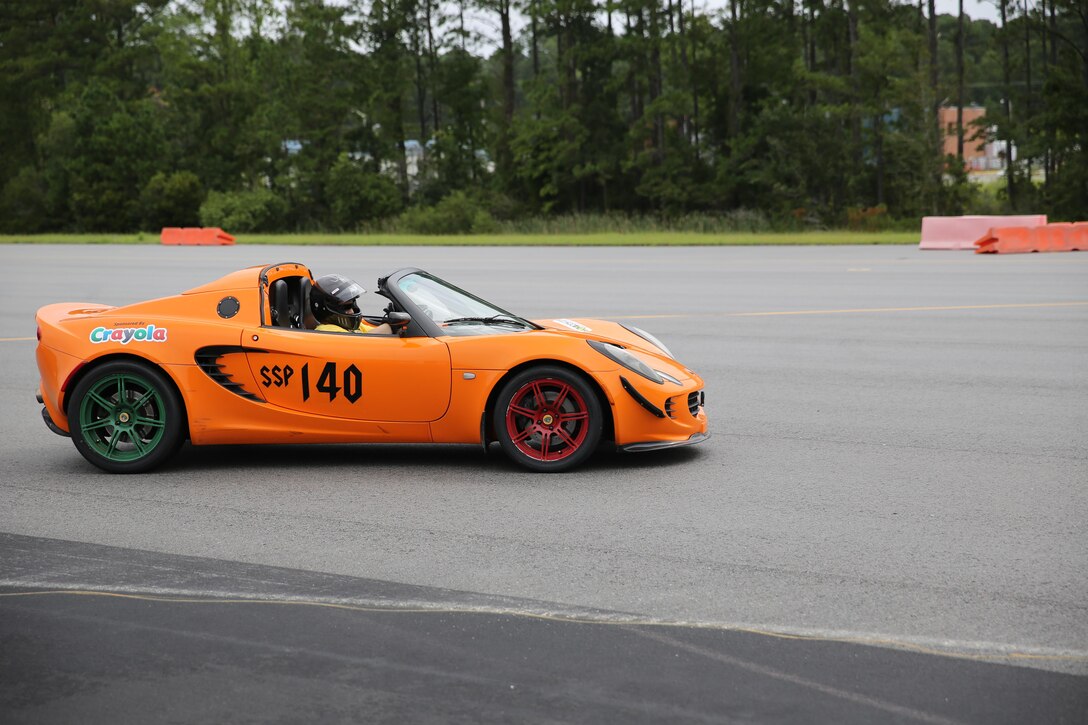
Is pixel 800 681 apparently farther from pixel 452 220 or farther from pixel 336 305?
pixel 452 220

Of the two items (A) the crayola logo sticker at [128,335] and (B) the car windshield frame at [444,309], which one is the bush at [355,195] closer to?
(B) the car windshield frame at [444,309]

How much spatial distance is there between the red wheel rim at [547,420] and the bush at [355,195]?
57.9m

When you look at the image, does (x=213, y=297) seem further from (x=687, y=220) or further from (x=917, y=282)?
(x=687, y=220)

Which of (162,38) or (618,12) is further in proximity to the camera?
(162,38)

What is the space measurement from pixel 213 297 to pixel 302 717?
4265 mm

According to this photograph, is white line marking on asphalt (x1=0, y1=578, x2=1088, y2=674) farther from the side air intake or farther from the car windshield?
the car windshield

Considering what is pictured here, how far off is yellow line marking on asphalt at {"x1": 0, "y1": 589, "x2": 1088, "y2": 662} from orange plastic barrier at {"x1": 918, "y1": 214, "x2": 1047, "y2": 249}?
26719mm

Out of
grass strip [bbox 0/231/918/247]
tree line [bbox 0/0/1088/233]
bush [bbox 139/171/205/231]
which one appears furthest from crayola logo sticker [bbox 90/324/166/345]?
bush [bbox 139/171/205/231]

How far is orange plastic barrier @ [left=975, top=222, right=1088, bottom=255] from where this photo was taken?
27516 millimetres

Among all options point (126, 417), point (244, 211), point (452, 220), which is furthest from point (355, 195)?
point (126, 417)

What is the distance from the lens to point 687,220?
160ft

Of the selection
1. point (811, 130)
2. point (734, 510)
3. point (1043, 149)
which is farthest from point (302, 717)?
point (1043, 149)

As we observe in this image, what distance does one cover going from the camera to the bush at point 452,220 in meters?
55.4

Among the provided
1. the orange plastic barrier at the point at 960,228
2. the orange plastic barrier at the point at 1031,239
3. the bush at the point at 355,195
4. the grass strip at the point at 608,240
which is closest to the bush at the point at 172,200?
the bush at the point at 355,195
